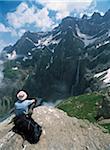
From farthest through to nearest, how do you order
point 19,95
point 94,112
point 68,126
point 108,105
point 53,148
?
point 94,112
point 108,105
point 68,126
point 53,148
point 19,95

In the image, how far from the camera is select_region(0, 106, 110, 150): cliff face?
22.5m

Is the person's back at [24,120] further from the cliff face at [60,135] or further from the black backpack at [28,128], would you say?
the cliff face at [60,135]

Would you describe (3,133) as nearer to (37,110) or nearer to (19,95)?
(37,110)

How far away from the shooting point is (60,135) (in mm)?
23047

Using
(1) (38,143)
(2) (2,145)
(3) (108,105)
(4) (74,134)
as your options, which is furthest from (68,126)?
(3) (108,105)

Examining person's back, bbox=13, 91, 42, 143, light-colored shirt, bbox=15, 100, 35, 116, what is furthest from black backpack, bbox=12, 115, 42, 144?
light-colored shirt, bbox=15, 100, 35, 116

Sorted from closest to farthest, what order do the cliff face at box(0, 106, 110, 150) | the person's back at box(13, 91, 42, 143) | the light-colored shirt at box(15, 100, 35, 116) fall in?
the person's back at box(13, 91, 42, 143)
the light-colored shirt at box(15, 100, 35, 116)
the cliff face at box(0, 106, 110, 150)

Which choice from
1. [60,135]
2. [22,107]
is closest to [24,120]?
[22,107]

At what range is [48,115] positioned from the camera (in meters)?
24.1

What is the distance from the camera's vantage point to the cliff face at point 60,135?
22516 mm

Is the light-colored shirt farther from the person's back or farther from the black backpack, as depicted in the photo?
the black backpack

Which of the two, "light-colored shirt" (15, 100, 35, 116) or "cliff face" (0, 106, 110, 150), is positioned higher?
"light-colored shirt" (15, 100, 35, 116)

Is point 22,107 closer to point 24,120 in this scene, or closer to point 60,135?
point 24,120

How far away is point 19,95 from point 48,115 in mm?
3585
